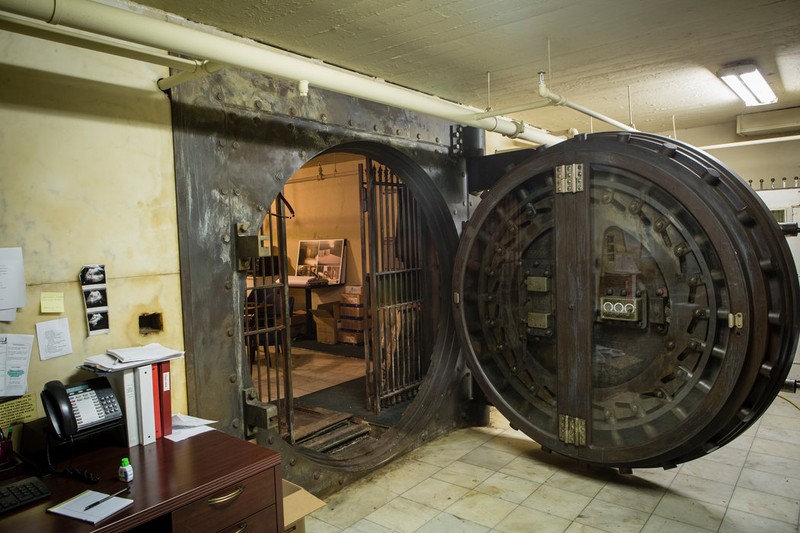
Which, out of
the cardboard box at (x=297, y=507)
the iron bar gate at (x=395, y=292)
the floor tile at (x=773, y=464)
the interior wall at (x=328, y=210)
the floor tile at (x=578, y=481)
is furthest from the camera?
the interior wall at (x=328, y=210)

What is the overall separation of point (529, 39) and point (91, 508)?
315 cm

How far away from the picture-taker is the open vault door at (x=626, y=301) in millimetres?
2977

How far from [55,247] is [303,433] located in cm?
250

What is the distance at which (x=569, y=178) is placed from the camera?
358 centimetres

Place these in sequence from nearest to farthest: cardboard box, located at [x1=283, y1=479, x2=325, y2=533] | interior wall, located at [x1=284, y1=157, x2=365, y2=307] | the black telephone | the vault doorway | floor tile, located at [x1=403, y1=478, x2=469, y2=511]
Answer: the black telephone
cardboard box, located at [x1=283, y1=479, x2=325, y2=533]
floor tile, located at [x1=403, y1=478, x2=469, y2=511]
the vault doorway
interior wall, located at [x1=284, y1=157, x2=365, y2=307]

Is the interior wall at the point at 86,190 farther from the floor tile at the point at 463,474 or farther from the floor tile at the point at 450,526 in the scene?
the floor tile at the point at 463,474

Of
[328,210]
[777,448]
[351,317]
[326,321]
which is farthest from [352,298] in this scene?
[777,448]

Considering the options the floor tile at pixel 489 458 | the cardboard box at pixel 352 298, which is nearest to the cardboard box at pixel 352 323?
the cardboard box at pixel 352 298

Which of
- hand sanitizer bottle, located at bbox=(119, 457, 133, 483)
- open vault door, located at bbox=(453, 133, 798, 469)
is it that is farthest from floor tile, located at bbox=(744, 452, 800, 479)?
hand sanitizer bottle, located at bbox=(119, 457, 133, 483)

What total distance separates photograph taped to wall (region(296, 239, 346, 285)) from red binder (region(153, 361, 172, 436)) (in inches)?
257

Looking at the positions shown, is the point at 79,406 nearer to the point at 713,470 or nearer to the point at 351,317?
the point at 713,470

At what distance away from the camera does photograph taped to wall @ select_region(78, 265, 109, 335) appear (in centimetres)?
237

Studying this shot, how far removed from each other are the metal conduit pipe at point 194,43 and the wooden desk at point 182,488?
160 centimetres

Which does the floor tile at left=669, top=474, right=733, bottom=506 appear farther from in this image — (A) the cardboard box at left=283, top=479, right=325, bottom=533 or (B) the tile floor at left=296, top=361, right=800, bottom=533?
(A) the cardboard box at left=283, top=479, right=325, bottom=533
